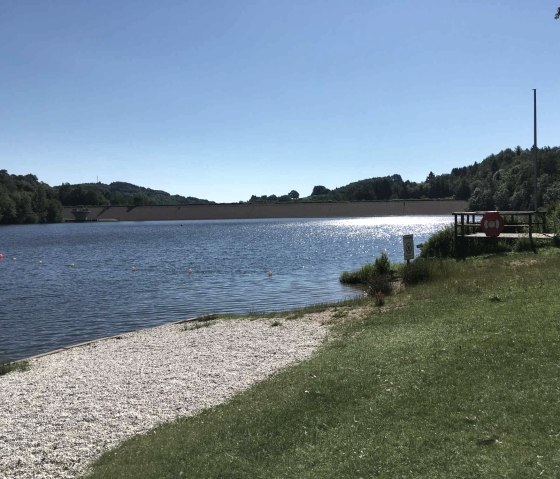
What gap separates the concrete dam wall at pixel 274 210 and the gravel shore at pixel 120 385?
152 meters

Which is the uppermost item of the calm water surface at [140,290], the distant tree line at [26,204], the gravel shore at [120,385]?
the distant tree line at [26,204]

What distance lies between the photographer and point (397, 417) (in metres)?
6.41

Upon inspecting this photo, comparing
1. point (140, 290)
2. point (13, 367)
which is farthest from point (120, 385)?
point (140, 290)

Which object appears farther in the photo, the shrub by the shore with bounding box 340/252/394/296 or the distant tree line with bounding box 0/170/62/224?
the distant tree line with bounding box 0/170/62/224

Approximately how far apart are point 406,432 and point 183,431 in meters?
3.06

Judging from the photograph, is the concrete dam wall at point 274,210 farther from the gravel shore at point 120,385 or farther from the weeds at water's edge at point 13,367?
the weeds at water's edge at point 13,367

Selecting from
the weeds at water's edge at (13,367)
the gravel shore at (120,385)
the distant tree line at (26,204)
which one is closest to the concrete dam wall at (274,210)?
the distant tree line at (26,204)

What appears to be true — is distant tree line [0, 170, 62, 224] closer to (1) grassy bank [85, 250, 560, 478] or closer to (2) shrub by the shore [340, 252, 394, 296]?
(2) shrub by the shore [340, 252, 394, 296]

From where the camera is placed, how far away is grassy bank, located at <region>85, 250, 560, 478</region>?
5359mm

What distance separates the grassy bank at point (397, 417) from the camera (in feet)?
17.6

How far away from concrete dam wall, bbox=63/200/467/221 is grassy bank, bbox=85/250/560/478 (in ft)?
509

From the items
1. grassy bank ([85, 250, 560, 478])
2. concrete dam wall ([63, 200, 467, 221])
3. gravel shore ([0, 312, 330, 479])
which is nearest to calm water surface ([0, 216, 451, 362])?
gravel shore ([0, 312, 330, 479])

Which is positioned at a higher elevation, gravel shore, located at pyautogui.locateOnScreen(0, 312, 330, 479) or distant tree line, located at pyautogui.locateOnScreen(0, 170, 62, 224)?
distant tree line, located at pyautogui.locateOnScreen(0, 170, 62, 224)

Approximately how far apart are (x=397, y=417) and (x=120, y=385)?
5697mm
